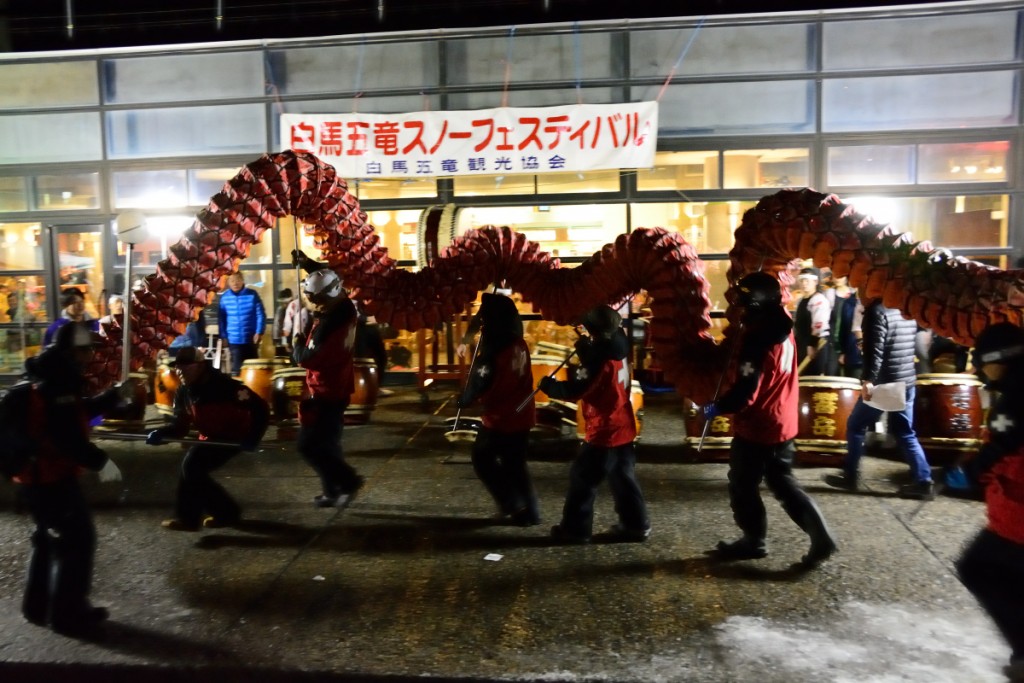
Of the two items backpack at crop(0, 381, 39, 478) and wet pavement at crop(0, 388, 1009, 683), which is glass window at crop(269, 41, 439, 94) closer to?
wet pavement at crop(0, 388, 1009, 683)

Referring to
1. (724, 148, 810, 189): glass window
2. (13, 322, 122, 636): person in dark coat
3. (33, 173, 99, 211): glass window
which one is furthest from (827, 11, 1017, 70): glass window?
(33, 173, 99, 211): glass window

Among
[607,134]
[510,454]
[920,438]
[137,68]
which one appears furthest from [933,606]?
[137,68]

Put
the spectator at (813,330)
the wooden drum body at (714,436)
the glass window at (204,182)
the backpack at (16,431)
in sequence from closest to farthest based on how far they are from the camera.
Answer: the backpack at (16,431) → the wooden drum body at (714,436) → the spectator at (813,330) → the glass window at (204,182)

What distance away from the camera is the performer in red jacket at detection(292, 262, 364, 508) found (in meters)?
5.78

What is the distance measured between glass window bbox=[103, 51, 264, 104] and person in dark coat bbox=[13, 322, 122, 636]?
27.9 ft

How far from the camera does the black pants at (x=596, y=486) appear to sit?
5137 millimetres

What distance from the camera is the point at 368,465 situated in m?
7.45

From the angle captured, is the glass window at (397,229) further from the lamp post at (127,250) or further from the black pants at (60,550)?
the black pants at (60,550)

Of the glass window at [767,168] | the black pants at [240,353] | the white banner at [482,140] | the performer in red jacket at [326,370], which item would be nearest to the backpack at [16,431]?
the performer in red jacket at [326,370]

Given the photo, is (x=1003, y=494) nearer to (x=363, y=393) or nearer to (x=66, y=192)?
(x=363, y=393)

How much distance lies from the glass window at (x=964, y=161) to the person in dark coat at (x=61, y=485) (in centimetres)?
1033

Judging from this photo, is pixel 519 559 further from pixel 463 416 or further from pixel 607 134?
pixel 607 134

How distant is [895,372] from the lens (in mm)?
6180

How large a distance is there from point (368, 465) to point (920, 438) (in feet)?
17.0
